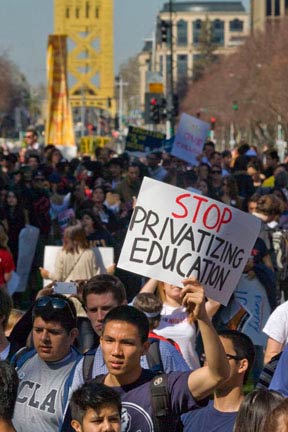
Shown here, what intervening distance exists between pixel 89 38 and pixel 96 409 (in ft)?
578

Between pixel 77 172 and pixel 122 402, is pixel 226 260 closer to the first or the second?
pixel 122 402

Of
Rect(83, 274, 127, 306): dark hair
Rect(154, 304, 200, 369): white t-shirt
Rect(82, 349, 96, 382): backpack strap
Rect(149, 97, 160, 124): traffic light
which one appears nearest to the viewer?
Rect(82, 349, 96, 382): backpack strap

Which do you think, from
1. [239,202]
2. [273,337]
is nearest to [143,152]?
[239,202]

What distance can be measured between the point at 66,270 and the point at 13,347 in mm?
5093

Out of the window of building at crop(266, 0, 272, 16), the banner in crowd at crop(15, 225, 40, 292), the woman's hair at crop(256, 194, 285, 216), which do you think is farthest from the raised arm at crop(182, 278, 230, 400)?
the window of building at crop(266, 0, 272, 16)

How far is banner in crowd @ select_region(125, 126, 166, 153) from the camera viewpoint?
30656 millimetres

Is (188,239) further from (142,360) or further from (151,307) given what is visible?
(151,307)

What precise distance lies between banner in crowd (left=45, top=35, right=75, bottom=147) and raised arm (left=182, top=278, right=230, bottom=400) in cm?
4149

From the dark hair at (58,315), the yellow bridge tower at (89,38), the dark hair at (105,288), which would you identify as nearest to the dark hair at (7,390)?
the dark hair at (58,315)

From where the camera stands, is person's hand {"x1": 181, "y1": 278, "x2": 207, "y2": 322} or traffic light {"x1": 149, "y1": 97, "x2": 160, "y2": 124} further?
traffic light {"x1": 149, "y1": 97, "x2": 160, "y2": 124}

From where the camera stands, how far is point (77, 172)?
2727 centimetres

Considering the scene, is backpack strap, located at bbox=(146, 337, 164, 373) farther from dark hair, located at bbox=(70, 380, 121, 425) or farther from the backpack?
dark hair, located at bbox=(70, 380, 121, 425)

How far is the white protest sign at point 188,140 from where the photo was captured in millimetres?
24344

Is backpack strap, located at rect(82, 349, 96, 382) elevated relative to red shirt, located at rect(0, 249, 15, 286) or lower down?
elevated
